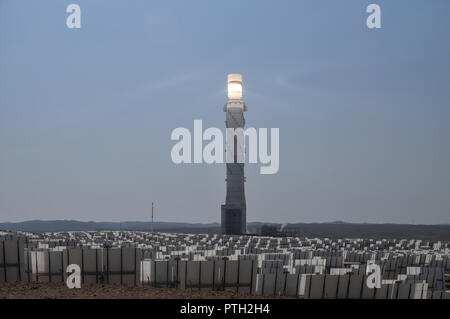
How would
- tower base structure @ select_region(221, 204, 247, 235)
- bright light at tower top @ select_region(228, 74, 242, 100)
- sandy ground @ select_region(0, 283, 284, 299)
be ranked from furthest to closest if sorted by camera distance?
bright light at tower top @ select_region(228, 74, 242, 100)
tower base structure @ select_region(221, 204, 247, 235)
sandy ground @ select_region(0, 283, 284, 299)

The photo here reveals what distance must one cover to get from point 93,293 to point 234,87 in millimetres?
73423

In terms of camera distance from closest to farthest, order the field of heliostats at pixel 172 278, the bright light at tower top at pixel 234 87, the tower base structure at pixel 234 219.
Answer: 1. the field of heliostats at pixel 172 278
2. the tower base structure at pixel 234 219
3. the bright light at tower top at pixel 234 87

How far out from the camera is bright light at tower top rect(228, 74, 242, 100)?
8894 centimetres

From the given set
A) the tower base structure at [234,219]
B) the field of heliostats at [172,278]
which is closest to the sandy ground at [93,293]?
the field of heliostats at [172,278]

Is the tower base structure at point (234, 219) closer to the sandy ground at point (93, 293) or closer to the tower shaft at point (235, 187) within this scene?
the tower shaft at point (235, 187)

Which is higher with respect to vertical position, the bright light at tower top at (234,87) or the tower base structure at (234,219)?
the bright light at tower top at (234,87)

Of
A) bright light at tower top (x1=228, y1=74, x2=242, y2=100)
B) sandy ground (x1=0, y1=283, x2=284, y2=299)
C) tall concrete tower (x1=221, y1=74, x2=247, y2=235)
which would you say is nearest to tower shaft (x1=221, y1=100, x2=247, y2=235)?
tall concrete tower (x1=221, y1=74, x2=247, y2=235)

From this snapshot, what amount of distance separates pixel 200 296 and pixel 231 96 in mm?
72287

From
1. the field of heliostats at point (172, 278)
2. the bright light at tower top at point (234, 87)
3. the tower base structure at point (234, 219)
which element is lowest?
the tower base structure at point (234, 219)

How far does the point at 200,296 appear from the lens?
1809cm

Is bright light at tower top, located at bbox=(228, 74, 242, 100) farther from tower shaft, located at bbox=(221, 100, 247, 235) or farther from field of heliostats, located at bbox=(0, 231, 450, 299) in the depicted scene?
field of heliostats, located at bbox=(0, 231, 450, 299)

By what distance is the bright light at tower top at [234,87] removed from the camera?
8894 cm

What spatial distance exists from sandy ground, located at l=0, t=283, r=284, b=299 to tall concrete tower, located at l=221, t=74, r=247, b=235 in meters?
68.7
